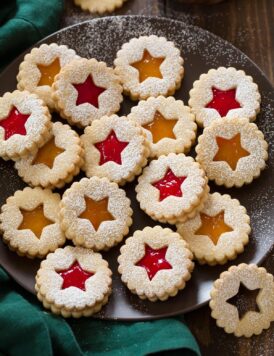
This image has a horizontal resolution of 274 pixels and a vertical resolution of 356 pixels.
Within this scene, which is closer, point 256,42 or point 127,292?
point 127,292

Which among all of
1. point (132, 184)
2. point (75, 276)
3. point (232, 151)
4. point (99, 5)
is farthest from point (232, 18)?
point (75, 276)

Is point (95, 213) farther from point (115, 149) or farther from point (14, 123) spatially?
point (14, 123)

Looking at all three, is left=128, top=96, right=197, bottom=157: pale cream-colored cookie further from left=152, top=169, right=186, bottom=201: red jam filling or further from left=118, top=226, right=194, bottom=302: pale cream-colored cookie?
left=118, top=226, right=194, bottom=302: pale cream-colored cookie

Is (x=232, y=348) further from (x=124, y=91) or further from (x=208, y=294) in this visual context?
(x=124, y=91)

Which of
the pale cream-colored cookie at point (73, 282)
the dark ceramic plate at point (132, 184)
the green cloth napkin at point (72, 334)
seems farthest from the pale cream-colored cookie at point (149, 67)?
the green cloth napkin at point (72, 334)


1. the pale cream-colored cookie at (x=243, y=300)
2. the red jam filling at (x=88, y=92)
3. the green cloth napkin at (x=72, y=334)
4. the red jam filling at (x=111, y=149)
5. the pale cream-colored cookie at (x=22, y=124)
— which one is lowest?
the pale cream-colored cookie at (x=243, y=300)

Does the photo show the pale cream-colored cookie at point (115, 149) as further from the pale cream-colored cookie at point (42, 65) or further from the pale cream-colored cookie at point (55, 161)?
the pale cream-colored cookie at point (42, 65)

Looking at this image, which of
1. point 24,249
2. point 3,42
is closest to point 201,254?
point 24,249

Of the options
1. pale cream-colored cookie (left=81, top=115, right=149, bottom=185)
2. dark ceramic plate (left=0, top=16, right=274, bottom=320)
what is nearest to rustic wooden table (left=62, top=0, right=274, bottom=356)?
dark ceramic plate (left=0, top=16, right=274, bottom=320)
